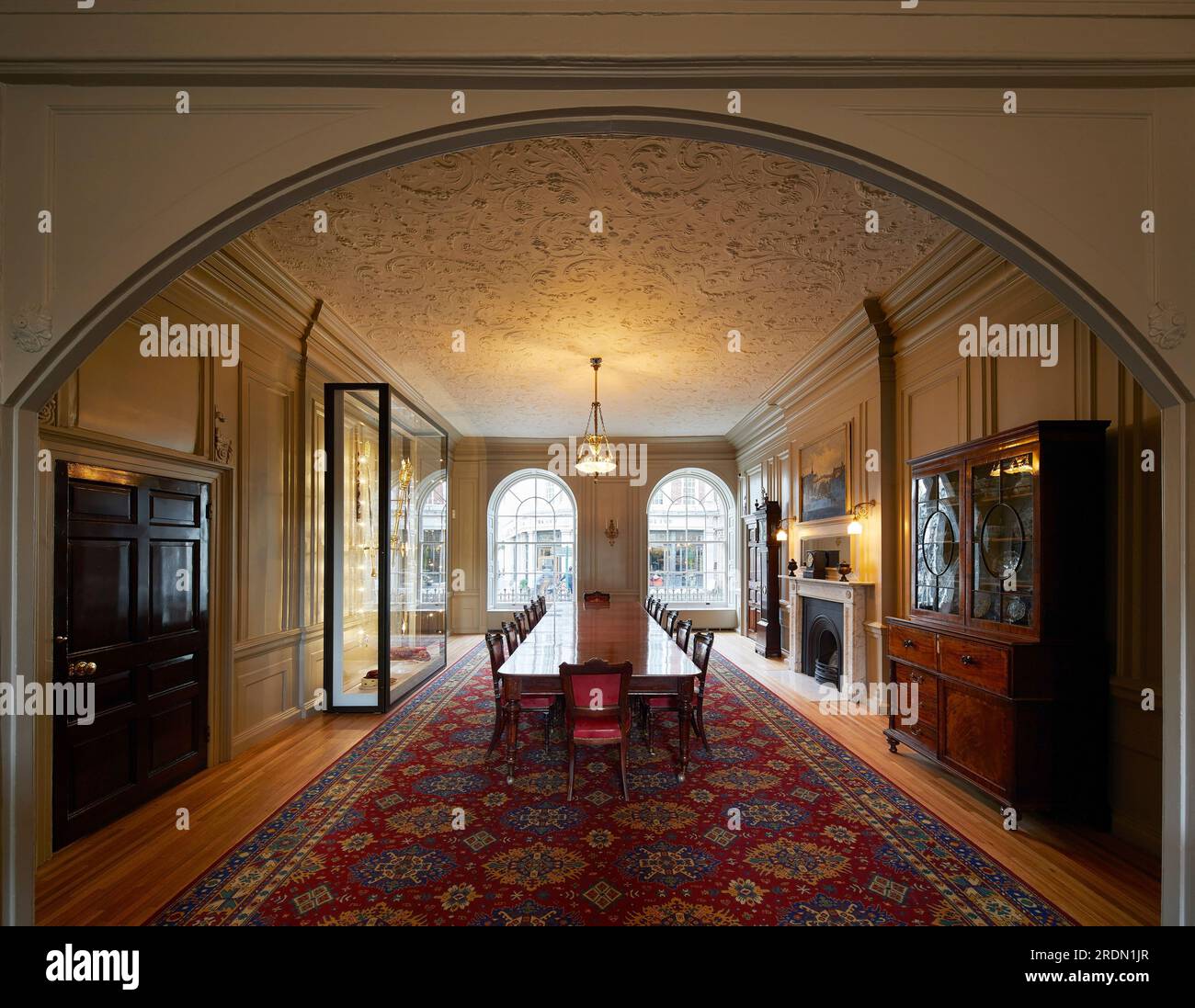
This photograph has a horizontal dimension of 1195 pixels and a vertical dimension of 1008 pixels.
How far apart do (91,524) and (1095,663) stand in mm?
5457

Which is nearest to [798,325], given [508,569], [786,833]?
[786,833]

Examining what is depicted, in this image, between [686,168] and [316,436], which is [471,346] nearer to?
[316,436]

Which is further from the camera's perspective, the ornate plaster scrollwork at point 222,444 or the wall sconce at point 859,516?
the wall sconce at point 859,516

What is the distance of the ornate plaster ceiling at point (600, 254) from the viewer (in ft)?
10.8

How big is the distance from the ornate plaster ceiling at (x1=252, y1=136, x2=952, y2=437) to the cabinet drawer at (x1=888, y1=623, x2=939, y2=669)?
8.76ft

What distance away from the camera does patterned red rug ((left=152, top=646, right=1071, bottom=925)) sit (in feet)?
8.10

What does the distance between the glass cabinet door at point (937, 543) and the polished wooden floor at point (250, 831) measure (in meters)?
1.16

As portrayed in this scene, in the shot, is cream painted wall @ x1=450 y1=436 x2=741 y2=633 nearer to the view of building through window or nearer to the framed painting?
the view of building through window

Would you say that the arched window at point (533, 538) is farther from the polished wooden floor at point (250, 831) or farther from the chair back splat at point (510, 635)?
the polished wooden floor at point (250, 831)

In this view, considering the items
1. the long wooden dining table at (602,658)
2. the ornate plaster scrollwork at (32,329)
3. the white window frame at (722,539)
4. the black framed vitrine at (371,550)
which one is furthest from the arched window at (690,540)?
the ornate plaster scrollwork at (32,329)

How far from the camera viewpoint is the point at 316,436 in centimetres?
571

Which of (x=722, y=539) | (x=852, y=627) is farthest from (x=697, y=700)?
(x=722, y=539)

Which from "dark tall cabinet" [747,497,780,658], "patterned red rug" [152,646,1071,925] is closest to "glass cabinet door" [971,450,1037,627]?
"patterned red rug" [152,646,1071,925]

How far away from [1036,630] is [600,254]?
11.6ft
